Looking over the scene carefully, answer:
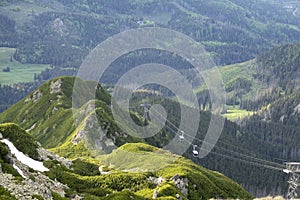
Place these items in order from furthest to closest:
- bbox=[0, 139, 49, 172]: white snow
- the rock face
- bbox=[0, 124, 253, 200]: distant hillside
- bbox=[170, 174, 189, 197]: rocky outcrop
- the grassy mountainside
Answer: bbox=[170, 174, 189, 197]: rocky outcrop < the grassy mountainside < bbox=[0, 139, 49, 172]: white snow < bbox=[0, 124, 253, 200]: distant hillside < the rock face

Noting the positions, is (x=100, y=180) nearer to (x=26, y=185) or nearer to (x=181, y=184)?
(x=181, y=184)

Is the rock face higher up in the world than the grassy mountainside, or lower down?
higher up

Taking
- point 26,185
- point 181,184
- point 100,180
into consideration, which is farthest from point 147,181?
point 26,185

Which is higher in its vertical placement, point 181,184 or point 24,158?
point 24,158

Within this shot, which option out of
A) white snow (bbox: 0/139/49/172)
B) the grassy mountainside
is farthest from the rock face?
A: the grassy mountainside

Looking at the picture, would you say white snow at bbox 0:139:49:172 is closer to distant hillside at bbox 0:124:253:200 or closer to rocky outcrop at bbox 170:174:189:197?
distant hillside at bbox 0:124:253:200

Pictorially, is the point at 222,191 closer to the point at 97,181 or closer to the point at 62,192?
the point at 97,181

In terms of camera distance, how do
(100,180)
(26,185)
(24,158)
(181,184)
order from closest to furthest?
(26,185) < (24,158) < (100,180) < (181,184)

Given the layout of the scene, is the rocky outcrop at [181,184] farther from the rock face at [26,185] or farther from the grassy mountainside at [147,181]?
the rock face at [26,185]

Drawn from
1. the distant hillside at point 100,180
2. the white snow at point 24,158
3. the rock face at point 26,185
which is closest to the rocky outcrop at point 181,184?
the distant hillside at point 100,180
